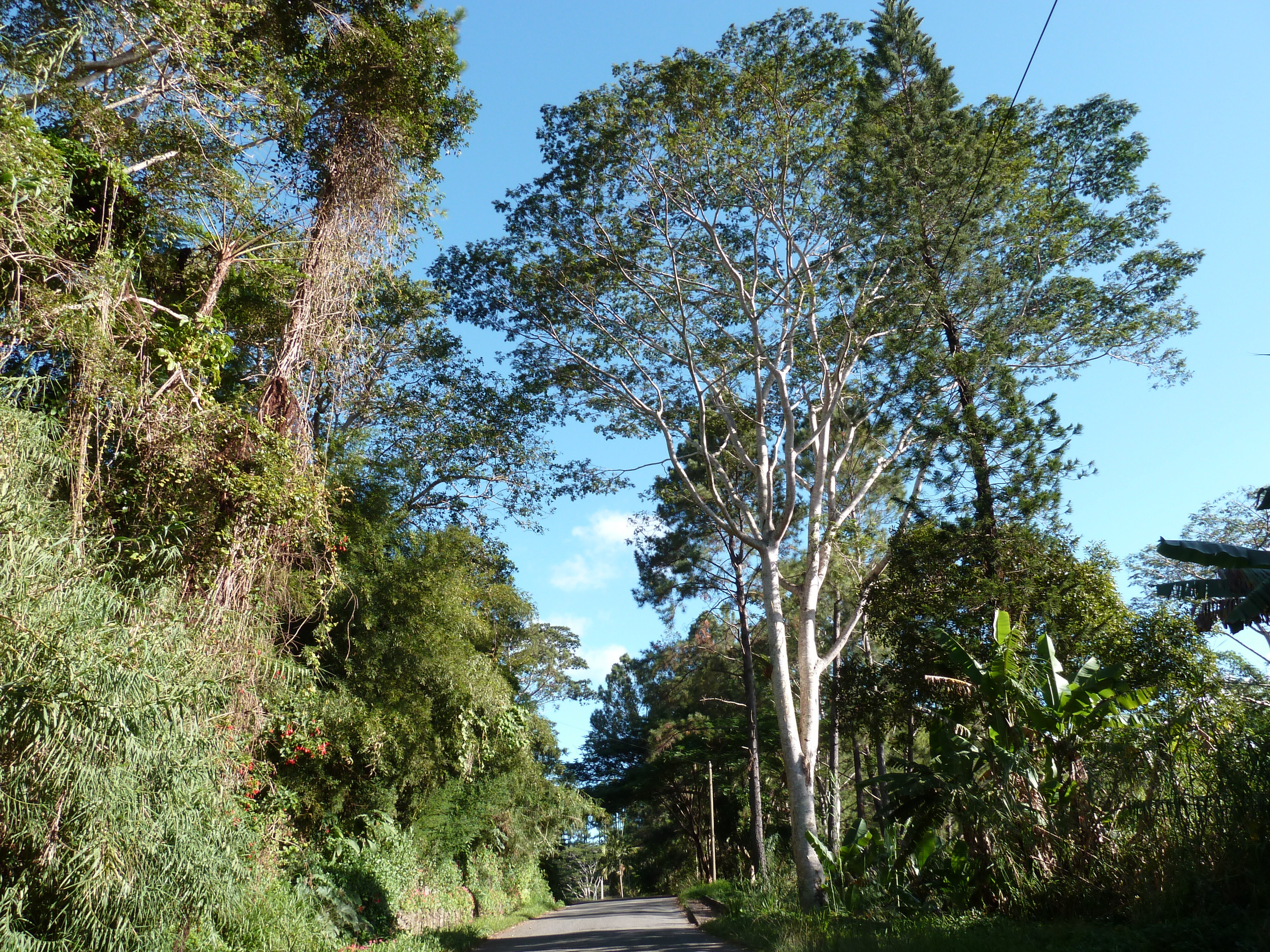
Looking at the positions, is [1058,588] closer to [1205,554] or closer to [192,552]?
[1205,554]

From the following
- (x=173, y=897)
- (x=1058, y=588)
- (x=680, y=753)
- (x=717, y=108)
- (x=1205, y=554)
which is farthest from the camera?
(x=680, y=753)

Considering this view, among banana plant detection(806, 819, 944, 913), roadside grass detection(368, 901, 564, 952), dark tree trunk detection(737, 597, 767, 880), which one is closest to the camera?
banana plant detection(806, 819, 944, 913)

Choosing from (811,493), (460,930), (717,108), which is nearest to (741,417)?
(811,493)

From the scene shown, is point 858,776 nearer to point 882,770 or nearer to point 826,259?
point 882,770

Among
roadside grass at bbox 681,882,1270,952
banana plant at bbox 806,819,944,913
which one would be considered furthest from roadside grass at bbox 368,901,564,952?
banana plant at bbox 806,819,944,913

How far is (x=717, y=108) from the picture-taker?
13211mm

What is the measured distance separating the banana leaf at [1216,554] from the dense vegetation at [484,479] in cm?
5

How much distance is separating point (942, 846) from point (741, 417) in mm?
10348

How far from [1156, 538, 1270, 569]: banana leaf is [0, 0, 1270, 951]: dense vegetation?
0.05 metres

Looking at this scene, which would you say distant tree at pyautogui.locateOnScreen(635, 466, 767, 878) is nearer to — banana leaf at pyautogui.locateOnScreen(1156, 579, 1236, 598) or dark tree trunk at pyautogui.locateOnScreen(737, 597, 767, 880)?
dark tree trunk at pyautogui.locateOnScreen(737, 597, 767, 880)

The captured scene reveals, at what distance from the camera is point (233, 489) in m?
7.71

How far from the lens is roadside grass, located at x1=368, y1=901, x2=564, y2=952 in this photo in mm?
9648

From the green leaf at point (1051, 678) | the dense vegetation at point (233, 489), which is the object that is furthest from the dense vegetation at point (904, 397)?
the dense vegetation at point (233, 489)

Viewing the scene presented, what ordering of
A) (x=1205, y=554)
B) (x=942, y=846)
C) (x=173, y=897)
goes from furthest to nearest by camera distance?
(x=942, y=846), (x=1205, y=554), (x=173, y=897)
